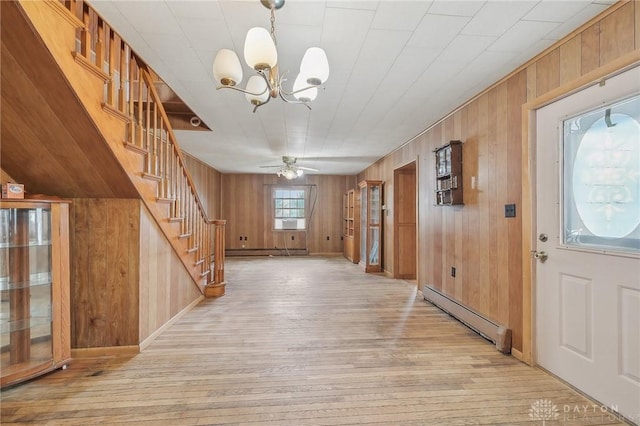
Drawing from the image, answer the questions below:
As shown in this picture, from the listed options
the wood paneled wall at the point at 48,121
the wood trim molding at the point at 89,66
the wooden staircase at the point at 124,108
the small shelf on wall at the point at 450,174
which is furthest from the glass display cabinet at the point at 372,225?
the wood trim molding at the point at 89,66

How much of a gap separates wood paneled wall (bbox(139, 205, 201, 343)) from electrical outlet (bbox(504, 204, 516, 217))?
10.4 ft

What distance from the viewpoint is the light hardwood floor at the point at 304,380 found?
5.36 ft

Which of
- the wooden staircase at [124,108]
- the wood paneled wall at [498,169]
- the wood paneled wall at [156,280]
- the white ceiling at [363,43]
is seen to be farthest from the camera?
the wood paneled wall at [156,280]

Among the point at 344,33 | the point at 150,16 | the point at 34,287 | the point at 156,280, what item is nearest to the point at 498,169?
the point at 344,33

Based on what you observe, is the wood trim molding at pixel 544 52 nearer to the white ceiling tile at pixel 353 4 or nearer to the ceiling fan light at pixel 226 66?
the white ceiling tile at pixel 353 4

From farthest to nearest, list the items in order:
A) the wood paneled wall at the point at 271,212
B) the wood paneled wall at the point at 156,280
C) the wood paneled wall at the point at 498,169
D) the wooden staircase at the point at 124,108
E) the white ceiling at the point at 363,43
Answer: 1. the wood paneled wall at the point at 271,212
2. the wood paneled wall at the point at 156,280
3. the wood paneled wall at the point at 498,169
4. the white ceiling at the point at 363,43
5. the wooden staircase at the point at 124,108

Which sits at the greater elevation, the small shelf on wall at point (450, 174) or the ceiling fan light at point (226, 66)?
the ceiling fan light at point (226, 66)

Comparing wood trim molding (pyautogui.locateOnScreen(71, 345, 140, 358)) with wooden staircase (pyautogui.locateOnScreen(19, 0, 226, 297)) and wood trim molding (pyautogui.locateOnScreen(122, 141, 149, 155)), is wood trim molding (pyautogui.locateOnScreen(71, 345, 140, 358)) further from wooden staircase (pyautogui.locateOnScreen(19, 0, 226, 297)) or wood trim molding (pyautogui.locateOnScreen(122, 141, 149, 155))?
wood trim molding (pyautogui.locateOnScreen(122, 141, 149, 155))

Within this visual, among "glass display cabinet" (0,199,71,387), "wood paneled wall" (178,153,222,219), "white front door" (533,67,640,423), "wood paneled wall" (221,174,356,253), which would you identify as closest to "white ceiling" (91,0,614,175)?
"white front door" (533,67,640,423)

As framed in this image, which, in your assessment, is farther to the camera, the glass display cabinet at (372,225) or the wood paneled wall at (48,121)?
the glass display cabinet at (372,225)

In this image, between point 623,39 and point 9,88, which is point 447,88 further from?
point 9,88

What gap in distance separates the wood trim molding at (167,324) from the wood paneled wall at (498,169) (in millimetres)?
3182

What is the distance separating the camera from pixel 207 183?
6.86 m

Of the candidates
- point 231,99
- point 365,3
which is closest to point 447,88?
point 365,3
